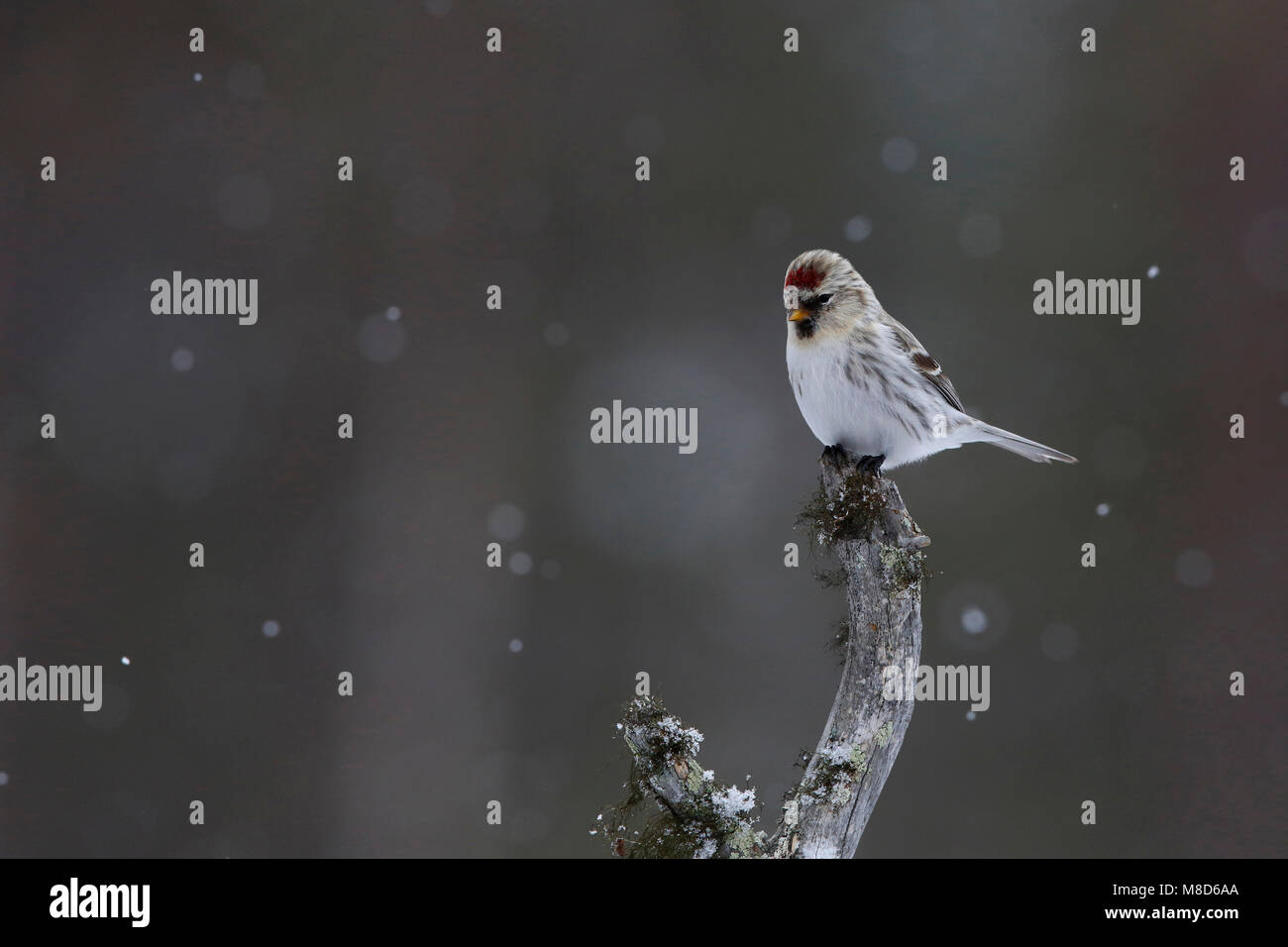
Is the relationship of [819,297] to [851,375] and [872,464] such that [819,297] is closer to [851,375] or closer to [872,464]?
[851,375]

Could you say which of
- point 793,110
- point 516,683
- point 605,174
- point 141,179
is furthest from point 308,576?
point 793,110

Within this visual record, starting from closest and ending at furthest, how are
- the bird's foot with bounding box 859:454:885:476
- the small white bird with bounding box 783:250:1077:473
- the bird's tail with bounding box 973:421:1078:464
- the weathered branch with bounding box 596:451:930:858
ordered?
the weathered branch with bounding box 596:451:930:858 < the bird's foot with bounding box 859:454:885:476 < the small white bird with bounding box 783:250:1077:473 < the bird's tail with bounding box 973:421:1078:464

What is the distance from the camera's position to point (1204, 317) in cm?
627

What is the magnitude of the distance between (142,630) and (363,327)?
6.95 ft

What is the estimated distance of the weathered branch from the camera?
2.39 meters

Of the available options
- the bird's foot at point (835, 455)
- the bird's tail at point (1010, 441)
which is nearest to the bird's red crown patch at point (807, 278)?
the bird's foot at point (835, 455)

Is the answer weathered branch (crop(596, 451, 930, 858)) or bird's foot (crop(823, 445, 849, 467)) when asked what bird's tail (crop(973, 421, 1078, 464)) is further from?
weathered branch (crop(596, 451, 930, 858))

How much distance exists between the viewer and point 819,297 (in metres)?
3.29

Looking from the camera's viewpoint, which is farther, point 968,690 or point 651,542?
point 651,542

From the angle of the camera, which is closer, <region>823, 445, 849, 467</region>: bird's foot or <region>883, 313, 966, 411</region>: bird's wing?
<region>823, 445, 849, 467</region>: bird's foot

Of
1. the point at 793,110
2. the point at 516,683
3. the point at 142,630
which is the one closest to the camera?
the point at 142,630

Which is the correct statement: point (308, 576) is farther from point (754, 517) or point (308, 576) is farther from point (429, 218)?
point (754, 517)

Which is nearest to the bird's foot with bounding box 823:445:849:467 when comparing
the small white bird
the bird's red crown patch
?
the small white bird

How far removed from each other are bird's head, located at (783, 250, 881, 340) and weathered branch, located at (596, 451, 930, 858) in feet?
3.04
